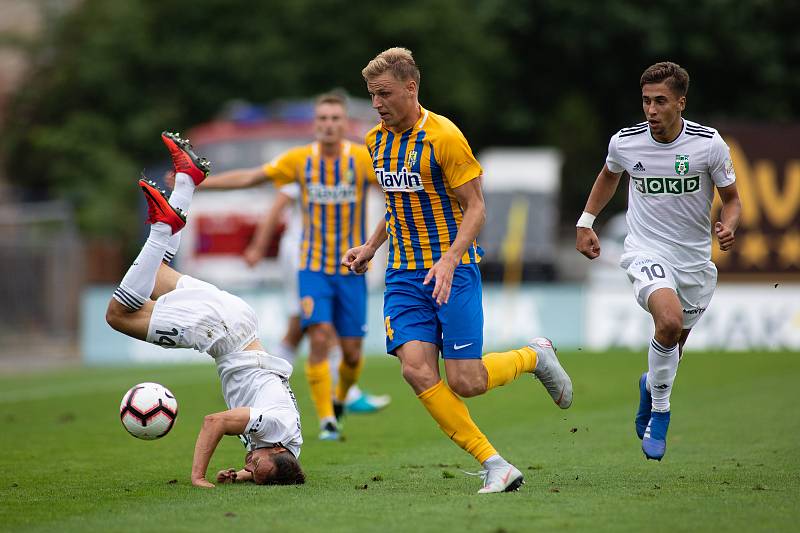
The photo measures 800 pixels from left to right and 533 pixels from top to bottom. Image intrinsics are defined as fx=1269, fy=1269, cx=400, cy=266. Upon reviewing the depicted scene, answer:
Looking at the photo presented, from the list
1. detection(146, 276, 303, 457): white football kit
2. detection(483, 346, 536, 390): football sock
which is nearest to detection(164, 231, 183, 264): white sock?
detection(146, 276, 303, 457): white football kit

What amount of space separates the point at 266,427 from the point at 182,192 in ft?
5.58

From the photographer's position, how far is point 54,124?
33875 millimetres

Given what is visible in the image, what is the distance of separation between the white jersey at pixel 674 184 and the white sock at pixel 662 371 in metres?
0.57

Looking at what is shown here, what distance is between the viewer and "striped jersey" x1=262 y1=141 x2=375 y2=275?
36.5 ft

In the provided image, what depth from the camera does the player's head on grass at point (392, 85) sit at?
7.52m

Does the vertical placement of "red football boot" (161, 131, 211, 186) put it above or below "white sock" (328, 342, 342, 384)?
above

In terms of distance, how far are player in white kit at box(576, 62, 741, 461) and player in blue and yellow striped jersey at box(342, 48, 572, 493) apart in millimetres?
1056

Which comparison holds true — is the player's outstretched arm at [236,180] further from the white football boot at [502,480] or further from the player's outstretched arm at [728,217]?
the player's outstretched arm at [728,217]

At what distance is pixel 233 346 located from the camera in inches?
327

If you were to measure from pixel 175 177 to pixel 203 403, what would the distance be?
5.84m

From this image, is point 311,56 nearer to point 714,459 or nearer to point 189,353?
point 189,353

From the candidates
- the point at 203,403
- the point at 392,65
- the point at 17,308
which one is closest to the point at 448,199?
the point at 392,65

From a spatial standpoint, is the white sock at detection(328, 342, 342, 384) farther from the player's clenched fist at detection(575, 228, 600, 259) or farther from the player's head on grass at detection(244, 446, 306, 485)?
the player's head on grass at detection(244, 446, 306, 485)

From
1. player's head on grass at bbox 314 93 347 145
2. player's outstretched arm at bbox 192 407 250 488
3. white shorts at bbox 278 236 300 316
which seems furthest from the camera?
white shorts at bbox 278 236 300 316
